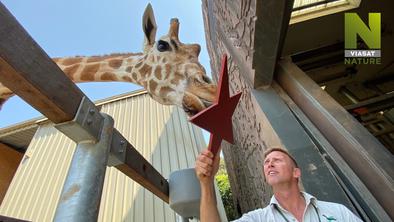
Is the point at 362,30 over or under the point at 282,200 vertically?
over

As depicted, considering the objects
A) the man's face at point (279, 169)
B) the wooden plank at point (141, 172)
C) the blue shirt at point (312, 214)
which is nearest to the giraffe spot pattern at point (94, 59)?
the wooden plank at point (141, 172)

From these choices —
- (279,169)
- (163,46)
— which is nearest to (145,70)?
(163,46)

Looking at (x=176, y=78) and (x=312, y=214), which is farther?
(x=176, y=78)

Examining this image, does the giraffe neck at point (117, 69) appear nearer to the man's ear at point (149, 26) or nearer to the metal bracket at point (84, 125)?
the man's ear at point (149, 26)

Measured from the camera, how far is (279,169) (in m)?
1.10

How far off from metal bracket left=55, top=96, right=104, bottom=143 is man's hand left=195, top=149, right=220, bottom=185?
13.4 inches

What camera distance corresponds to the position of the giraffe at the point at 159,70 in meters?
2.22

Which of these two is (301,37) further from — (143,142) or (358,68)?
(143,142)

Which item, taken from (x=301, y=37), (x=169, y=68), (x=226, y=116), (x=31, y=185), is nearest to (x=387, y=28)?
(x=301, y=37)

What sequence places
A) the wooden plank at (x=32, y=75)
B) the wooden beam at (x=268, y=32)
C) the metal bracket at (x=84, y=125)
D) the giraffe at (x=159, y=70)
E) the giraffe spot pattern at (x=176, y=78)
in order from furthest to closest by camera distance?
the giraffe spot pattern at (x=176, y=78) < the giraffe at (x=159, y=70) < the wooden beam at (x=268, y=32) < the metal bracket at (x=84, y=125) < the wooden plank at (x=32, y=75)

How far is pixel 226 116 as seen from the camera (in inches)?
37.2

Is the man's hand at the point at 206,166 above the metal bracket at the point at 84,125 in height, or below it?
below

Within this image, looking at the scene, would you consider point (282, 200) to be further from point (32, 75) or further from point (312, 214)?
point (32, 75)

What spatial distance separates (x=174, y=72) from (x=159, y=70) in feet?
0.54
